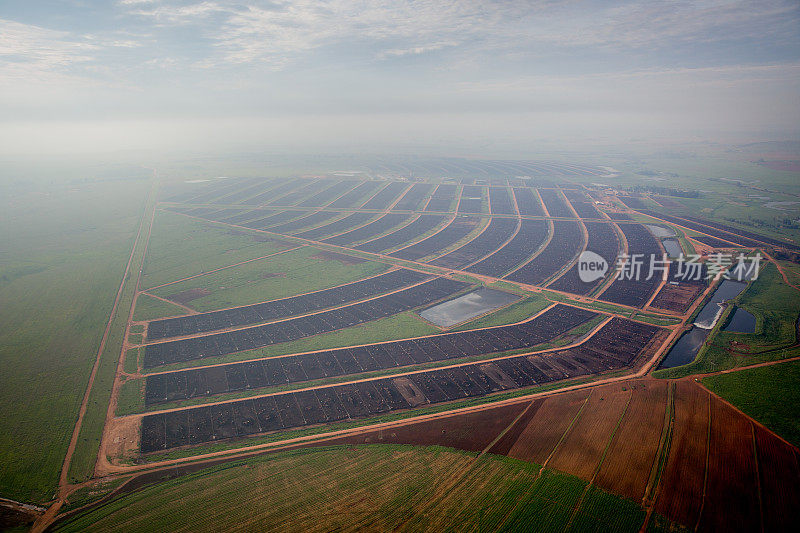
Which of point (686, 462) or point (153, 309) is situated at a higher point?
point (686, 462)

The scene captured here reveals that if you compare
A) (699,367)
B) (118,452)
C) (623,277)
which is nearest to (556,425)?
(699,367)

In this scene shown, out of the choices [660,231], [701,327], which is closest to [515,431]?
[701,327]

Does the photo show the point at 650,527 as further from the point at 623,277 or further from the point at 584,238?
the point at 584,238

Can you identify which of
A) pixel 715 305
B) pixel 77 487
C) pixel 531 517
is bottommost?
pixel 77 487

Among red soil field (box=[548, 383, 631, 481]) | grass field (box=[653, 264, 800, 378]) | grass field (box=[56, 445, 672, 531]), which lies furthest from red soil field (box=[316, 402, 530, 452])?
grass field (box=[653, 264, 800, 378])

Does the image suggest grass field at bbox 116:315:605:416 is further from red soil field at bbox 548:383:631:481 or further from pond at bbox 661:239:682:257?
pond at bbox 661:239:682:257

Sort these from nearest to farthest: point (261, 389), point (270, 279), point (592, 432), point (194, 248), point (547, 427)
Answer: point (592, 432)
point (547, 427)
point (261, 389)
point (270, 279)
point (194, 248)

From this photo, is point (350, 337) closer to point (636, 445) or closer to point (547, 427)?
point (547, 427)
